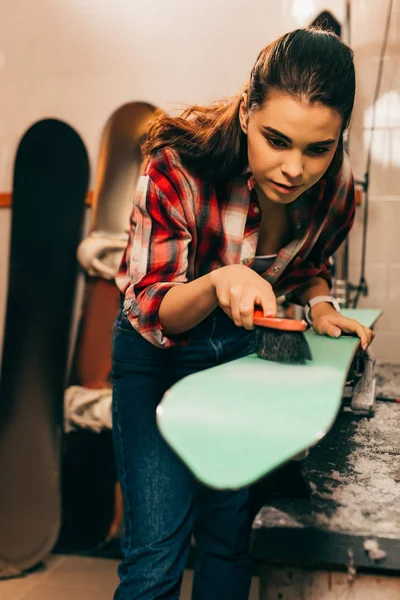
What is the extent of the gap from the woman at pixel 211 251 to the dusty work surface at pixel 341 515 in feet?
0.77

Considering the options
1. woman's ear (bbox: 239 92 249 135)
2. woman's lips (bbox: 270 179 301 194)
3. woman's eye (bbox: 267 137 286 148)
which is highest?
woman's ear (bbox: 239 92 249 135)

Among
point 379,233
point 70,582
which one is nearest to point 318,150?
point 379,233

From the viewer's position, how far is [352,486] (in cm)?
93

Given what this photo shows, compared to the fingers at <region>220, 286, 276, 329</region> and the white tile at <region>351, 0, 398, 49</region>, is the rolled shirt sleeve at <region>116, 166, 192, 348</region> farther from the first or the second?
the white tile at <region>351, 0, 398, 49</region>

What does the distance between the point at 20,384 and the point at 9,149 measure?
3.27 feet

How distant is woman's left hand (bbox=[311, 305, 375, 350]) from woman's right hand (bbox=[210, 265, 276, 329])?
1.29 ft

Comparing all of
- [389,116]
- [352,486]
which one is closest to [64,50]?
[389,116]

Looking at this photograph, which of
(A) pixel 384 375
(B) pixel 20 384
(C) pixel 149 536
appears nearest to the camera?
(C) pixel 149 536

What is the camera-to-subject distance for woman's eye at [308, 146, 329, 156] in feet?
3.33

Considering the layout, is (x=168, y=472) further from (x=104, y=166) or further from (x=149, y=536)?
(x=104, y=166)

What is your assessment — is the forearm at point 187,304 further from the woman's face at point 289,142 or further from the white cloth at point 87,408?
the white cloth at point 87,408

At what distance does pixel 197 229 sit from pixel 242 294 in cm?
36

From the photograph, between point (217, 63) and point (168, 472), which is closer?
point (168, 472)

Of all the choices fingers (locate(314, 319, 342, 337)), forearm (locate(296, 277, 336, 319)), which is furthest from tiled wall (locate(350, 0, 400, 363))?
fingers (locate(314, 319, 342, 337))
